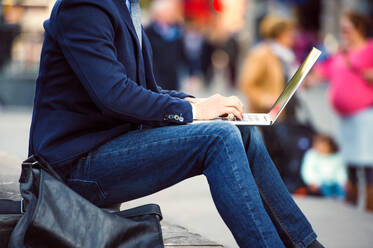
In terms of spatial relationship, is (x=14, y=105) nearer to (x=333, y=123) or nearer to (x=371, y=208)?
(x=333, y=123)

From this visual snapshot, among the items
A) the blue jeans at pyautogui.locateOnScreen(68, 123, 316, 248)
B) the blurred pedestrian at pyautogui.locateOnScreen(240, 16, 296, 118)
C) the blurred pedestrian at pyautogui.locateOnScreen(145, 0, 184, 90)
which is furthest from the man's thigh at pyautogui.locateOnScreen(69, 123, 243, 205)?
the blurred pedestrian at pyautogui.locateOnScreen(145, 0, 184, 90)

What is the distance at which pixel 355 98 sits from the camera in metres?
6.00

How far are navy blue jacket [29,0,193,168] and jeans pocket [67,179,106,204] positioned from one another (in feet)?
0.29

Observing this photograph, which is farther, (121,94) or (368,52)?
(368,52)

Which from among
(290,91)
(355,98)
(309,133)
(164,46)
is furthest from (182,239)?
(164,46)

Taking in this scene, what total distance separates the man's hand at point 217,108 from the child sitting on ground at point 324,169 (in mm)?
3689

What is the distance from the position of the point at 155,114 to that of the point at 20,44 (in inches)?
409

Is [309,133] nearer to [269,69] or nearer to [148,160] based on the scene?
[269,69]

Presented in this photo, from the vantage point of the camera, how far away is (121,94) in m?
2.48

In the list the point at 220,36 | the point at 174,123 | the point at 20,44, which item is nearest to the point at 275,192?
the point at 174,123

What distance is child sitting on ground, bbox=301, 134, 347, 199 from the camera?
20.5ft

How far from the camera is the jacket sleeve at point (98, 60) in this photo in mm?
2445

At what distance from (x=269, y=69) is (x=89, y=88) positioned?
442 cm

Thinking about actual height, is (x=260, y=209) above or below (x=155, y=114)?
below
